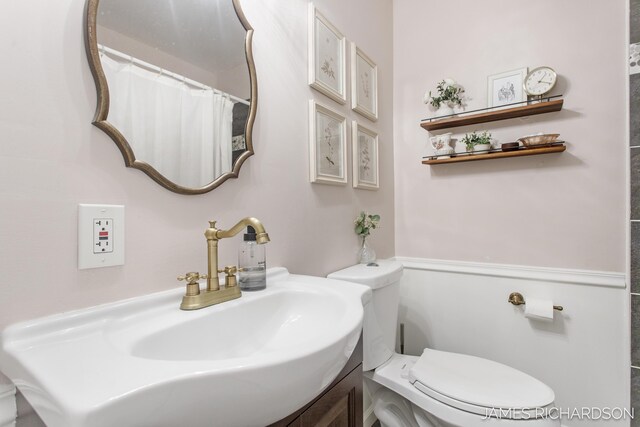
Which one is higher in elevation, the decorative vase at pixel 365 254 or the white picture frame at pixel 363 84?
the white picture frame at pixel 363 84

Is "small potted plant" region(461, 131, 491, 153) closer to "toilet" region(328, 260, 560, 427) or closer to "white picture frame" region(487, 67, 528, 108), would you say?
"white picture frame" region(487, 67, 528, 108)

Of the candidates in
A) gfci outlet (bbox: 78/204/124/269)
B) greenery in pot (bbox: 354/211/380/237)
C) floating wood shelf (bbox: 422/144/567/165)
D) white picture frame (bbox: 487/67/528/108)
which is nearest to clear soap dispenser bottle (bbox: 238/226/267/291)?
gfci outlet (bbox: 78/204/124/269)

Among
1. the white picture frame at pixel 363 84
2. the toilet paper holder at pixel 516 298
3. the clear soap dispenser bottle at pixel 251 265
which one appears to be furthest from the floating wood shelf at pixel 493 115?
the clear soap dispenser bottle at pixel 251 265

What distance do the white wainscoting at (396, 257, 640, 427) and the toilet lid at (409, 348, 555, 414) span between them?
40 cm

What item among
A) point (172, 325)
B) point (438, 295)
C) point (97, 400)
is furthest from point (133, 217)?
point (438, 295)

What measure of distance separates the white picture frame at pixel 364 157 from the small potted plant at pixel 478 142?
468mm

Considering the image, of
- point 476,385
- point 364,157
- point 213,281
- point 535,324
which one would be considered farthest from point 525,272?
point 213,281

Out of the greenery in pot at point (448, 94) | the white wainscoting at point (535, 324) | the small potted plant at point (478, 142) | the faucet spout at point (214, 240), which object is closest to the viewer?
the faucet spout at point (214, 240)

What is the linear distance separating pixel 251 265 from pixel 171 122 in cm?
41

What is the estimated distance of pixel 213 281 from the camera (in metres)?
0.74

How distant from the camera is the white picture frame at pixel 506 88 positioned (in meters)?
1.51

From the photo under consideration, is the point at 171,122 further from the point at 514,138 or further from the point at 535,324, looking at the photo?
the point at 535,324

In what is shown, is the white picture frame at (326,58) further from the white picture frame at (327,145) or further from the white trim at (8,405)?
the white trim at (8,405)

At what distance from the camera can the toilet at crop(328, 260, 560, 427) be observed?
96cm
